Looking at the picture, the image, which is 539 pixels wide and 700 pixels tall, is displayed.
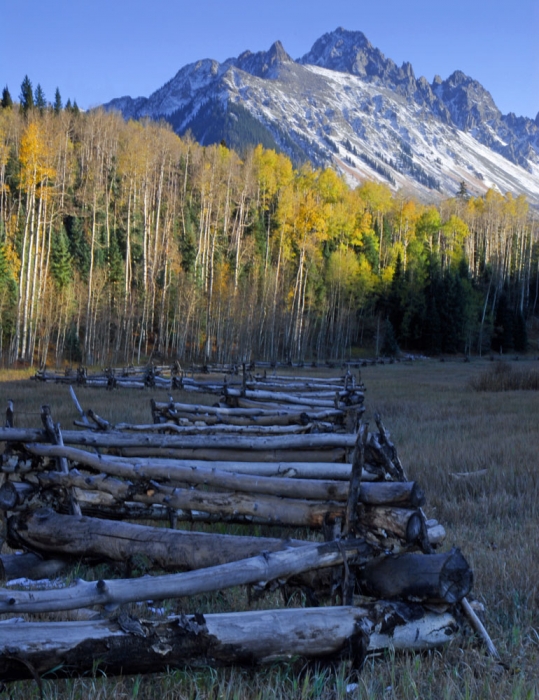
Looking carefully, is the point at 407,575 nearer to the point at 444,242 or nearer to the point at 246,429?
the point at 246,429

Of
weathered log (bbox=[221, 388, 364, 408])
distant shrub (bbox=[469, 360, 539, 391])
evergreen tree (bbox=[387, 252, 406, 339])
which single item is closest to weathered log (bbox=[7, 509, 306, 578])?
weathered log (bbox=[221, 388, 364, 408])

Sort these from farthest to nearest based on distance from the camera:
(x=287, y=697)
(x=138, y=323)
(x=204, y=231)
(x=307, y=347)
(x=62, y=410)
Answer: (x=307, y=347), (x=204, y=231), (x=138, y=323), (x=62, y=410), (x=287, y=697)

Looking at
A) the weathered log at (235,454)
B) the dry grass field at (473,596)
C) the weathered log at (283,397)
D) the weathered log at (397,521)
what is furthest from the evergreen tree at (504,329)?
the weathered log at (397,521)

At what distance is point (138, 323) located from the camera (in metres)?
36.5

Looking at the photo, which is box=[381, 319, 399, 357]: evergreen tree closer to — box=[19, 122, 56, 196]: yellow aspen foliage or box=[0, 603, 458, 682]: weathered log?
box=[19, 122, 56, 196]: yellow aspen foliage

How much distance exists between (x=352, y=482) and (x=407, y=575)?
518 millimetres

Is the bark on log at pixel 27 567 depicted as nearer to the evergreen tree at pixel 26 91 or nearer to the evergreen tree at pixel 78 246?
the evergreen tree at pixel 78 246

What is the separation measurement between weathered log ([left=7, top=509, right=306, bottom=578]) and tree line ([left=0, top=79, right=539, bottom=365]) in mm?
24826

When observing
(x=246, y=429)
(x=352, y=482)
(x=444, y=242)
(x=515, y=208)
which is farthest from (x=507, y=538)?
(x=515, y=208)

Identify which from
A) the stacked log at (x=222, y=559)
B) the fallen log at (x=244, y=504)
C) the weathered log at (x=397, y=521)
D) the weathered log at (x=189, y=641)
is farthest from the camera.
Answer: the fallen log at (x=244, y=504)

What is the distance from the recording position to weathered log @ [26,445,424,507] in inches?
112

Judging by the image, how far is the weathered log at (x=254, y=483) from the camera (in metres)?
2.86

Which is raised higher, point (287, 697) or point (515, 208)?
point (515, 208)

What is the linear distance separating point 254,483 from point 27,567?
1444 mm
